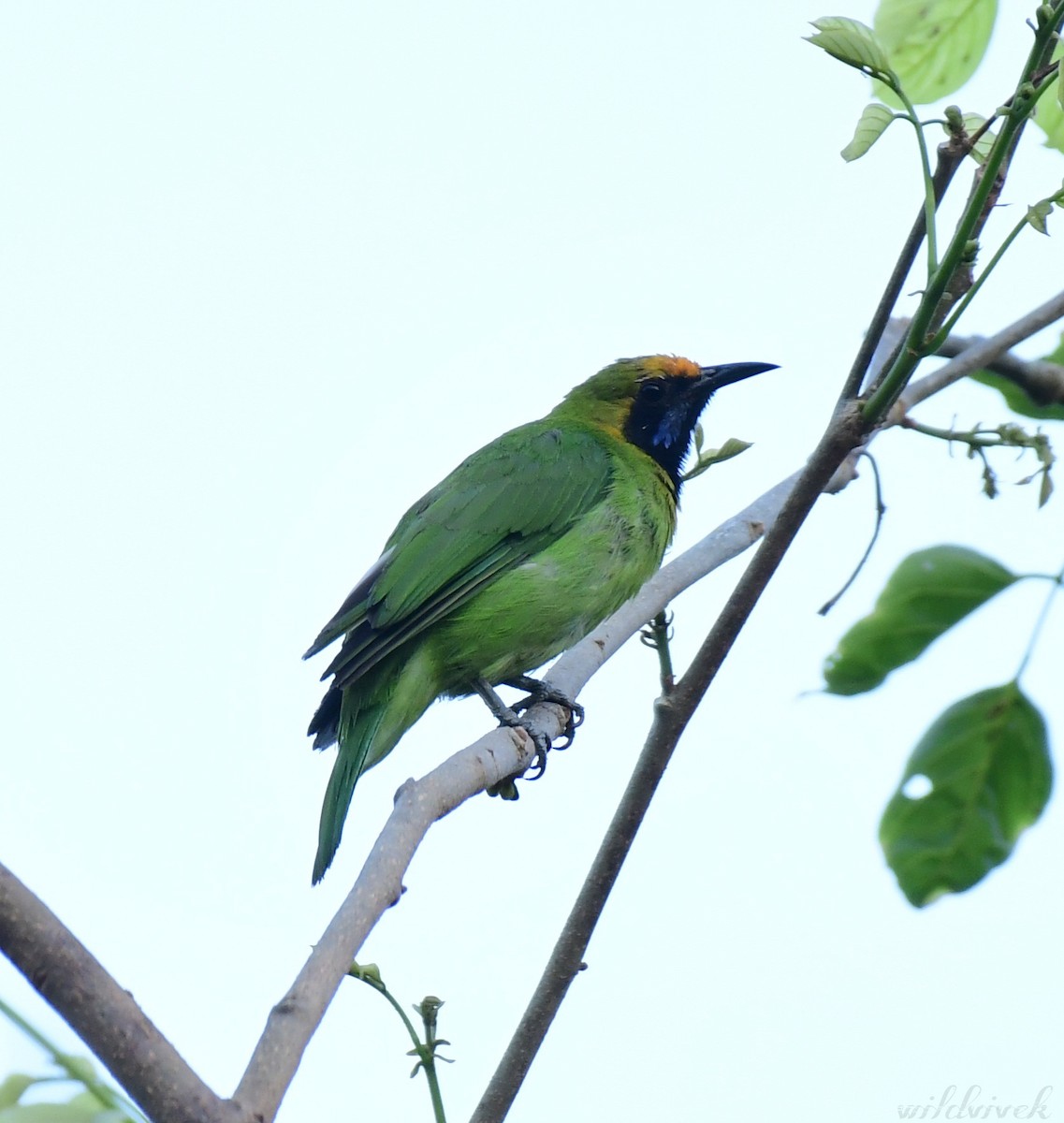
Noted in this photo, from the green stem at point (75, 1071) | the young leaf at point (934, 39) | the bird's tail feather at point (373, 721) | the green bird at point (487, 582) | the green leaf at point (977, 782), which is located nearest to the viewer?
the green stem at point (75, 1071)

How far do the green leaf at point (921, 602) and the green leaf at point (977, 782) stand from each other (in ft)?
0.43

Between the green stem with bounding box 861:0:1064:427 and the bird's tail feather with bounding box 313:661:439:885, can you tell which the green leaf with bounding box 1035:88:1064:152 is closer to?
the green stem with bounding box 861:0:1064:427

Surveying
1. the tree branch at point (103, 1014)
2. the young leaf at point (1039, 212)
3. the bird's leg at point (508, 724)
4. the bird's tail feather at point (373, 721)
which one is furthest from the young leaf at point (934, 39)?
the bird's tail feather at point (373, 721)

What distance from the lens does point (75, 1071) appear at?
1.29 meters

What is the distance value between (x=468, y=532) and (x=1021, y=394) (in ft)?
6.18

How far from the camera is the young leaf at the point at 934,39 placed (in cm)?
263

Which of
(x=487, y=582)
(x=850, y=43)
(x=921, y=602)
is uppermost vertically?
(x=487, y=582)

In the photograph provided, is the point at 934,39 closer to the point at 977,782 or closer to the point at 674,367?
the point at 977,782

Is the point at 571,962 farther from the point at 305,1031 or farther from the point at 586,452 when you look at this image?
the point at 586,452

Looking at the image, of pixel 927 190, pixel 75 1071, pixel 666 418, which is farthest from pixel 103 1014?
pixel 666 418

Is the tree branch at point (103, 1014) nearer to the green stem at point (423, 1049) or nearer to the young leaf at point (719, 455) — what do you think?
the green stem at point (423, 1049)

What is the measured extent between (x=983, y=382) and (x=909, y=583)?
1.36m

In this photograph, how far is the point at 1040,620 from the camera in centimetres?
248

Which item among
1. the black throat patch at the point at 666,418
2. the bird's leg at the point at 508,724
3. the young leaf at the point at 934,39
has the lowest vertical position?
the bird's leg at the point at 508,724
